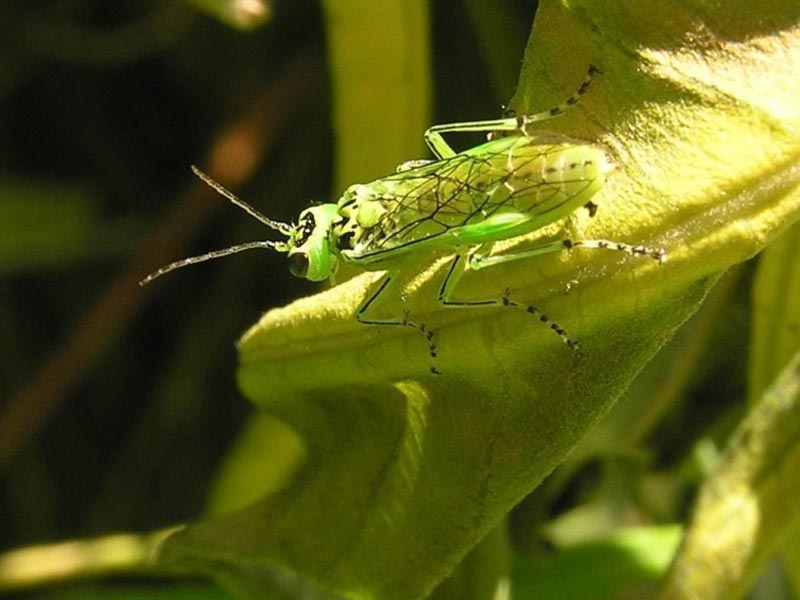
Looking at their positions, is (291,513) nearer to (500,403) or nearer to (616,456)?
(500,403)

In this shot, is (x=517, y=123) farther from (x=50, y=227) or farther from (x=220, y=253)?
(x=50, y=227)

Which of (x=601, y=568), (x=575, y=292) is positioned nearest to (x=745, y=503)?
(x=601, y=568)

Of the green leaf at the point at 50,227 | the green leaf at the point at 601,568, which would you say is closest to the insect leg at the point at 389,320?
the green leaf at the point at 601,568

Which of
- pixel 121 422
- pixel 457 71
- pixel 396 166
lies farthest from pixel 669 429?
pixel 121 422

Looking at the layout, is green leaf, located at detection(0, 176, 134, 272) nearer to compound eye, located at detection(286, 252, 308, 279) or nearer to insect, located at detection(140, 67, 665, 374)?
insect, located at detection(140, 67, 665, 374)

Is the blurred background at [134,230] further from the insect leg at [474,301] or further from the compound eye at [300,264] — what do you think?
Result: the insect leg at [474,301]

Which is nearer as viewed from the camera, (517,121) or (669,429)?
(517,121)
